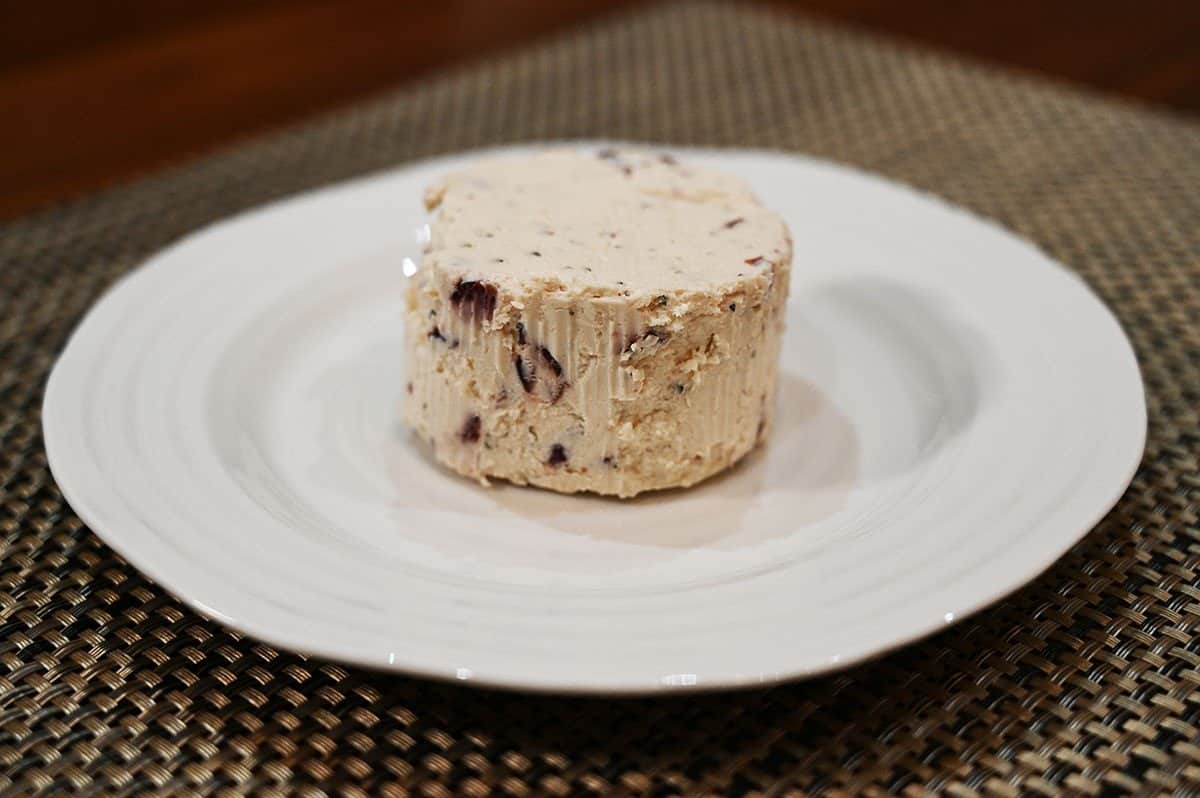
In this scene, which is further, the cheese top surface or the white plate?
the cheese top surface

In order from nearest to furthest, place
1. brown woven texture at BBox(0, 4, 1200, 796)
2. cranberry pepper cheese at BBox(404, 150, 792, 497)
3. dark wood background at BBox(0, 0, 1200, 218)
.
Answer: brown woven texture at BBox(0, 4, 1200, 796) → cranberry pepper cheese at BBox(404, 150, 792, 497) → dark wood background at BBox(0, 0, 1200, 218)

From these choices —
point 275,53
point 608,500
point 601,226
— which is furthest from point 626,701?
point 275,53

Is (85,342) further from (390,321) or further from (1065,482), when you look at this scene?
(1065,482)

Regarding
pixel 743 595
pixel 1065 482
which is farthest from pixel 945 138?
pixel 743 595

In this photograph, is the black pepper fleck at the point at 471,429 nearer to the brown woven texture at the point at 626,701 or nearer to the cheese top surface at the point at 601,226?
the cheese top surface at the point at 601,226

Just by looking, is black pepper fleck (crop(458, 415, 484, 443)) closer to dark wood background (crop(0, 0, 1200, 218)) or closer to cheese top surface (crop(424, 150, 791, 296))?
cheese top surface (crop(424, 150, 791, 296))

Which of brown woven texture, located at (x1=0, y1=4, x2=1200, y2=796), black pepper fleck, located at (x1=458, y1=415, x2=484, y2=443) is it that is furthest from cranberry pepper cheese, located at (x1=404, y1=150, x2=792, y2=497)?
brown woven texture, located at (x1=0, y1=4, x2=1200, y2=796)

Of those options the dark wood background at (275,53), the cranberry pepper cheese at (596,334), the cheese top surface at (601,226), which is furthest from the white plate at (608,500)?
the dark wood background at (275,53)

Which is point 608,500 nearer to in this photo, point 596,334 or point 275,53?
point 596,334
